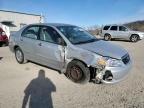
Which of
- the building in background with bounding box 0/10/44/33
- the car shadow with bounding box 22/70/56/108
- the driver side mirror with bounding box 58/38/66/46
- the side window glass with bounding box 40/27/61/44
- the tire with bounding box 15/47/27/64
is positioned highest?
the building in background with bounding box 0/10/44/33

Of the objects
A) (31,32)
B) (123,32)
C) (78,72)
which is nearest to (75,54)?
(78,72)

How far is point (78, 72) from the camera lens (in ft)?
17.9

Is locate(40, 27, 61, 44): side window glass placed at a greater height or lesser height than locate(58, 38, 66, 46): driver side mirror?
greater

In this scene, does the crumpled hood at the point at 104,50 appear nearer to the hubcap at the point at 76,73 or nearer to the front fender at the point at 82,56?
the front fender at the point at 82,56

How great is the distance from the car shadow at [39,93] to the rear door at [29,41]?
990 mm

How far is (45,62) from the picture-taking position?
6359 mm

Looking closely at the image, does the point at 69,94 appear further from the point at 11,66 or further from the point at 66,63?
the point at 11,66

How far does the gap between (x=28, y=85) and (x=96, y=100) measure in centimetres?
206

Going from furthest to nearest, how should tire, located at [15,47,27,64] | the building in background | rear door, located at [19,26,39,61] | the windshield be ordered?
1. the building in background
2. tire, located at [15,47,27,64]
3. rear door, located at [19,26,39,61]
4. the windshield

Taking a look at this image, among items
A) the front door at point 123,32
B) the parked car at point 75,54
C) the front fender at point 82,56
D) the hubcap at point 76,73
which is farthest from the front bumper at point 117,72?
the front door at point 123,32

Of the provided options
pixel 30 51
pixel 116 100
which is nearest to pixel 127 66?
pixel 116 100

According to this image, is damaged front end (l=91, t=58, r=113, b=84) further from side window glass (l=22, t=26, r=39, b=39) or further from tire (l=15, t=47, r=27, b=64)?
tire (l=15, t=47, r=27, b=64)

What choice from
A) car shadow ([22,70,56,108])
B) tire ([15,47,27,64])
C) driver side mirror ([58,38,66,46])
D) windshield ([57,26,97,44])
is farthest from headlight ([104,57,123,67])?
tire ([15,47,27,64])

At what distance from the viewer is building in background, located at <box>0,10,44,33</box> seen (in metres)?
26.7
